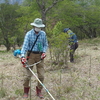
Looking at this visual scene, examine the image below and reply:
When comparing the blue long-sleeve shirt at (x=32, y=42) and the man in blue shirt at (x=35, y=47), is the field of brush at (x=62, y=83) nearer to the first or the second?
the man in blue shirt at (x=35, y=47)

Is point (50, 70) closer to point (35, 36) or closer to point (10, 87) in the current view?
point (10, 87)

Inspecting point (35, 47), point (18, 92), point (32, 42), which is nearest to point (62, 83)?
point (18, 92)

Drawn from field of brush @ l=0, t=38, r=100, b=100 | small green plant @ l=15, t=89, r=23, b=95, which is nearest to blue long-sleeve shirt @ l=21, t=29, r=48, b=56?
field of brush @ l=0, t=38, r=100, b=100

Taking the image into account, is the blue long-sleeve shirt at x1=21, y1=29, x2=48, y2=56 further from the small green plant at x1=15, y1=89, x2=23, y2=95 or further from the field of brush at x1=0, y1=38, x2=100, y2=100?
the small green plant at x1=15, y1=89, x2=23, y2=95

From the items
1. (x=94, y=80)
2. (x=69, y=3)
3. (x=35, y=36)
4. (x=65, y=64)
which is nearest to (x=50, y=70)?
(x=65, y=64)

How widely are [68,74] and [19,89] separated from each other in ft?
6.46

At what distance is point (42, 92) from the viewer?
14.8ft

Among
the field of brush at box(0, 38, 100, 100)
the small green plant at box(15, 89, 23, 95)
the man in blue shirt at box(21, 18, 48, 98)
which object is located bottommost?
the field of brush at box(0, 38, 100, 100)

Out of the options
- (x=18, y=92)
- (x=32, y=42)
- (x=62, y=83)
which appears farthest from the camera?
(x=62, y=83)

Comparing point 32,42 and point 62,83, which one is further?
point 62,83

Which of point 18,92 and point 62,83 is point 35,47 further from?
point 62,83

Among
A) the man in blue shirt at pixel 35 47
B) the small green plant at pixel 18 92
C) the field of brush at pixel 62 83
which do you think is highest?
the man in blue shirt at pixel 35 47

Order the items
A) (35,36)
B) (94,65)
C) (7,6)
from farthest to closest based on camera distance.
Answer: (7,6) < (94,65) < (35,36)


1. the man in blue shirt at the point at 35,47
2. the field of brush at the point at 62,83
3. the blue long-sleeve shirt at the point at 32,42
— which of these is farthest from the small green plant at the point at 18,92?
the blue long-sleeve shirt at the point at 32,42
